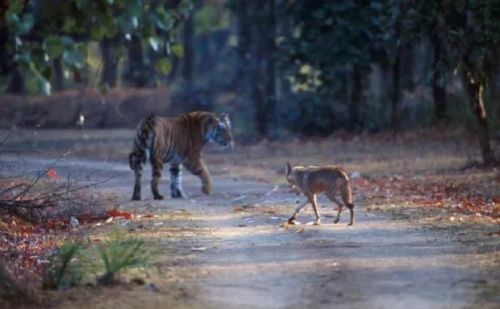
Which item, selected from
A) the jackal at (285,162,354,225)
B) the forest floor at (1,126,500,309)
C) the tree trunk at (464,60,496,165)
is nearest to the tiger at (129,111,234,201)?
the forest floor at (1,126,500,309)

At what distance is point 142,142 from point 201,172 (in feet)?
4.46

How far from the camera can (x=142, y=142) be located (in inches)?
890

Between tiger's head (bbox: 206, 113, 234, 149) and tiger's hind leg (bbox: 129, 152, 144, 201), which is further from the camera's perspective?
tiger's head (bbox: 206, 113, 234, 149)

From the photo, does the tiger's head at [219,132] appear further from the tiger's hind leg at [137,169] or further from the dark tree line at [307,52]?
the tiger's hind leg at [137,169]

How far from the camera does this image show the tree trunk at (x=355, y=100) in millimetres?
37000

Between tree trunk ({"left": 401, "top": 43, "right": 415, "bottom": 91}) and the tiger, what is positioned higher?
tree trunk ({"left": 401, "top": 43, "right": 415, "bottom": 91})

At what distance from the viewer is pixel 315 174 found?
55.5 feet

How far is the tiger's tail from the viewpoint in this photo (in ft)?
73.8

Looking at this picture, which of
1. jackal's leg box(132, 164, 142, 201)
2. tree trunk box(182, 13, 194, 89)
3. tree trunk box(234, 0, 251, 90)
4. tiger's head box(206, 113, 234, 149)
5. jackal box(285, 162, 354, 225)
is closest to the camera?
jackal box(285, 162, 354, 225)

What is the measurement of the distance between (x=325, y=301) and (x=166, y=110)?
99.3 feet

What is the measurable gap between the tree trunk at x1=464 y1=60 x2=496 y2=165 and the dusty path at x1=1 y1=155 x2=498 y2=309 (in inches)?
240

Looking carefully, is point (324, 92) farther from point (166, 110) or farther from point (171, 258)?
point (171, 258)

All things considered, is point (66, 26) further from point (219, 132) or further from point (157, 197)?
point (219, 132)

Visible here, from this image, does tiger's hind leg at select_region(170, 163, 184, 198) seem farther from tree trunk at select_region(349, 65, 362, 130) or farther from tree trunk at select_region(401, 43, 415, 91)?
tree trunk at select_region(401, 43, 415, 91)
